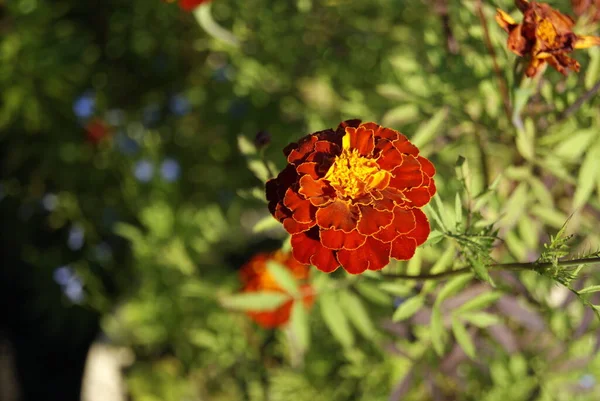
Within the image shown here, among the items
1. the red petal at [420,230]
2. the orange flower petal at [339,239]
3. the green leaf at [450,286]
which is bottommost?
the green leaf at [450,286]

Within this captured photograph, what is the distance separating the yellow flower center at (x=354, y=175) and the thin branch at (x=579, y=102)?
0.37 m

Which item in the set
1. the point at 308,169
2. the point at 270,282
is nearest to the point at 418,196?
the point at 308,169

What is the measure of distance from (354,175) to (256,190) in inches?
9.1

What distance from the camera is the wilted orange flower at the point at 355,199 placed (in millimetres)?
676

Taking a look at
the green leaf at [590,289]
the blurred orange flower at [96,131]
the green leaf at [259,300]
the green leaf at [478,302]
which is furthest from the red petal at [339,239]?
the blurred orange flower at [96,131]

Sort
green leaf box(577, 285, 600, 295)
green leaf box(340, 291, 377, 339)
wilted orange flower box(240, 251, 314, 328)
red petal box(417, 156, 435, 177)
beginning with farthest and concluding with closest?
wilted orange flower box(240, 251, 314, 328), green leaf box(340, 291, 377, 339), red petal box(417, 156, 435, 177), green leaf box(577, 285, 600, 295)

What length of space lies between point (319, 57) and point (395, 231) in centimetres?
111

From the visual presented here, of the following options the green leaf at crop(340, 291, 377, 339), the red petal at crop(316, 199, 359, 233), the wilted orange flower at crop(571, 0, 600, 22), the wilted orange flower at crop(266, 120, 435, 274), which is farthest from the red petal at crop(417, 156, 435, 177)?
the green leaf at crop(340, 291, 377, 339)

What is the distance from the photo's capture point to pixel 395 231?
68cm

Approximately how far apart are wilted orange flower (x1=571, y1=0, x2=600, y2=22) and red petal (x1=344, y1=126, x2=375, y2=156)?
1.48ft

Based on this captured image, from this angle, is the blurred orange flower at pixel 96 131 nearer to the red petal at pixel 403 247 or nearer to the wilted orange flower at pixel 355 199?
the wilted orange flower at pixel 355 199

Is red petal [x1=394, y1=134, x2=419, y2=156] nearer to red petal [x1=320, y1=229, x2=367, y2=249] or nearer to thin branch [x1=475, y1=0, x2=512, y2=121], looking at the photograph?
red petal [x1=320, y1=229, x2=367, y2=249]

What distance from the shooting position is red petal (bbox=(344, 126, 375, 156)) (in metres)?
0.70

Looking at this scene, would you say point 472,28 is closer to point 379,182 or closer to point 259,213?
point 379,182
